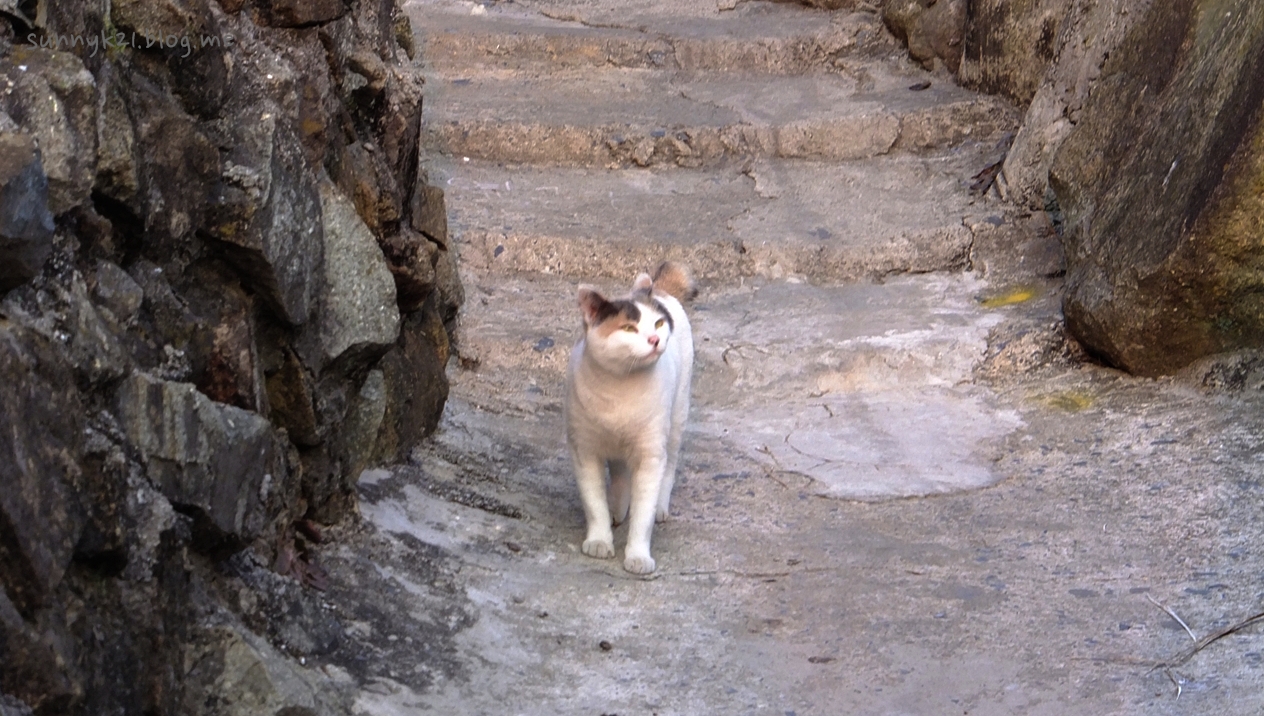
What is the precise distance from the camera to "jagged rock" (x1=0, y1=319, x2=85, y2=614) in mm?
1850

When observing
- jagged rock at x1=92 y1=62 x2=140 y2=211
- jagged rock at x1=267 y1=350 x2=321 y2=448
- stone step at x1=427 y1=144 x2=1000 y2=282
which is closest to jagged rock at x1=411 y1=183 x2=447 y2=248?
jagged rock at x1=267 y1=350 x2=321 y2=448

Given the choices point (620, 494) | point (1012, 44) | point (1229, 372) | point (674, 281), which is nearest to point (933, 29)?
point (1012, 44)

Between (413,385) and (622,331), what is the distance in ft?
3.27

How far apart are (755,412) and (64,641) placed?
360cm

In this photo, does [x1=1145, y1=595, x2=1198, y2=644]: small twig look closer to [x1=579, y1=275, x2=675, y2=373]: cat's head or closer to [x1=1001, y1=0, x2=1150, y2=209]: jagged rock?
[x1=579, y1=275, x2=675, y2=373]: cat's head

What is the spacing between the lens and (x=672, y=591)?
368cm

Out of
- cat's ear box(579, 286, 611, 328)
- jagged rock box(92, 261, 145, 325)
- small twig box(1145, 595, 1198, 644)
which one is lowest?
small twig box(1145, 595, 1198, 644)

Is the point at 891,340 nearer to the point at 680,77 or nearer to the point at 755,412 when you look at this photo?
the point at 755,412

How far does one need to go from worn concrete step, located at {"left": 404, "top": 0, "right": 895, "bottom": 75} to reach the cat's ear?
15.1 ft

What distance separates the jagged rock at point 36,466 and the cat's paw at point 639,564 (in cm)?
193

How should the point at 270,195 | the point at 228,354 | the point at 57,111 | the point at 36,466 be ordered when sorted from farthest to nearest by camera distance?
the point at 270,195 < the point at 228,354 < the point at 57,111 < the point at 36,466

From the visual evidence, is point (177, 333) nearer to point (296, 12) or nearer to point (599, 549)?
point (296, 12)

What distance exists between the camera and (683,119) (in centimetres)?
745

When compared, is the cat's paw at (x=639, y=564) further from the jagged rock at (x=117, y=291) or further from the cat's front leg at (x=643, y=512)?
the jagged rock at (x=117, y=291)
